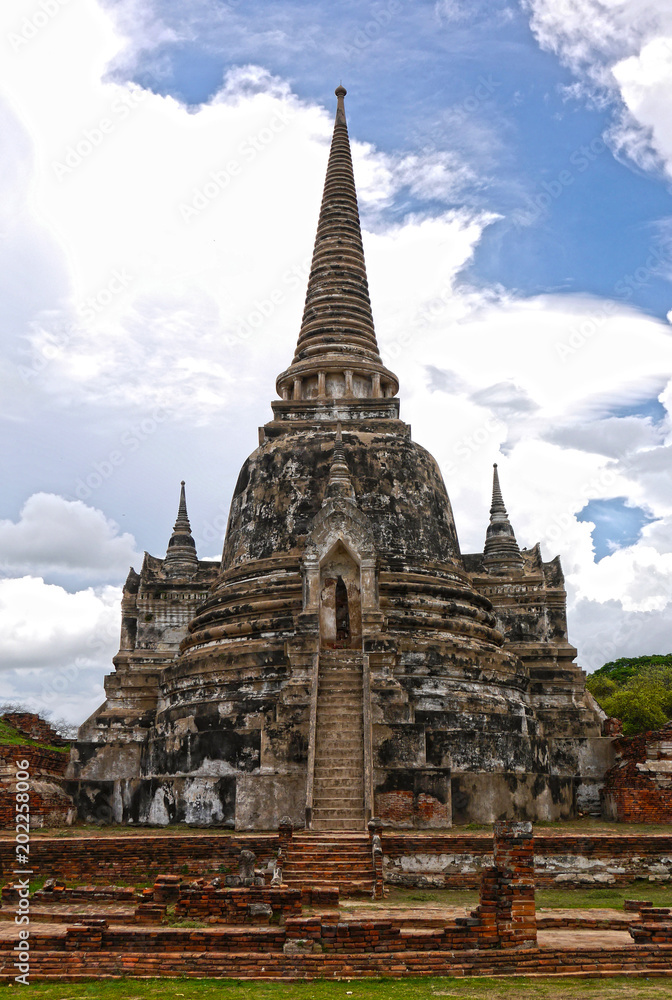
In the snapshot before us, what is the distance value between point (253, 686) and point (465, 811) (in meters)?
4.89

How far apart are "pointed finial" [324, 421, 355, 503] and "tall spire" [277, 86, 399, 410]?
10.9 ft

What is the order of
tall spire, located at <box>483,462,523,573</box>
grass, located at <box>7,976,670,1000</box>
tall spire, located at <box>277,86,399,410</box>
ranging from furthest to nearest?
tall spire, located at <box>483,462,523,573</box> < tall spire, located at <box>277,86,399,410</box> < grass, located at <box>7,976,670,1000</box>

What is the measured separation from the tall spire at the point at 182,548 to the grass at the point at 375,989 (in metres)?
23.4

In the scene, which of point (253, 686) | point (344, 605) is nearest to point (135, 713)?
point (253, 686)

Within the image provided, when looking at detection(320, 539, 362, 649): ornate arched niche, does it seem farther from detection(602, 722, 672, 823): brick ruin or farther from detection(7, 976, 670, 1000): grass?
detection(7, 976, 670, 1000): grass

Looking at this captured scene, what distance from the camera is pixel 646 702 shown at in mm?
39719

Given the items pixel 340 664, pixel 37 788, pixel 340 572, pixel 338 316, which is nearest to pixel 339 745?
pixel 340 664

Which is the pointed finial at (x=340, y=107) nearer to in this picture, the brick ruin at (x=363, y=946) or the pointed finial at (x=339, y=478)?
the pointed finial at (x=339, y=478)

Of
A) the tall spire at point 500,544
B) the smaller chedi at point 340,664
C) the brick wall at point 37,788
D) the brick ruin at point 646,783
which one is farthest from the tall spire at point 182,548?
the brick ruin at point 646,783

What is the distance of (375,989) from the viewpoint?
7680 millimetres

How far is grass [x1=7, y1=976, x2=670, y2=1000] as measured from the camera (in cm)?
738

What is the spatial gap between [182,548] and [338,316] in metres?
11.0

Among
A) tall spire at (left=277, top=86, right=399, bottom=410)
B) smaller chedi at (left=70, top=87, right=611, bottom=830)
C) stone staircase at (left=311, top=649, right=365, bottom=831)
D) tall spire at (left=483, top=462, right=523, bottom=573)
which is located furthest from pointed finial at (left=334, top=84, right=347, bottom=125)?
stone staircase at (left=311, top=649, right=365, bottom=831)

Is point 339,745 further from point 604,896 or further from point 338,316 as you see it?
point 338,316
